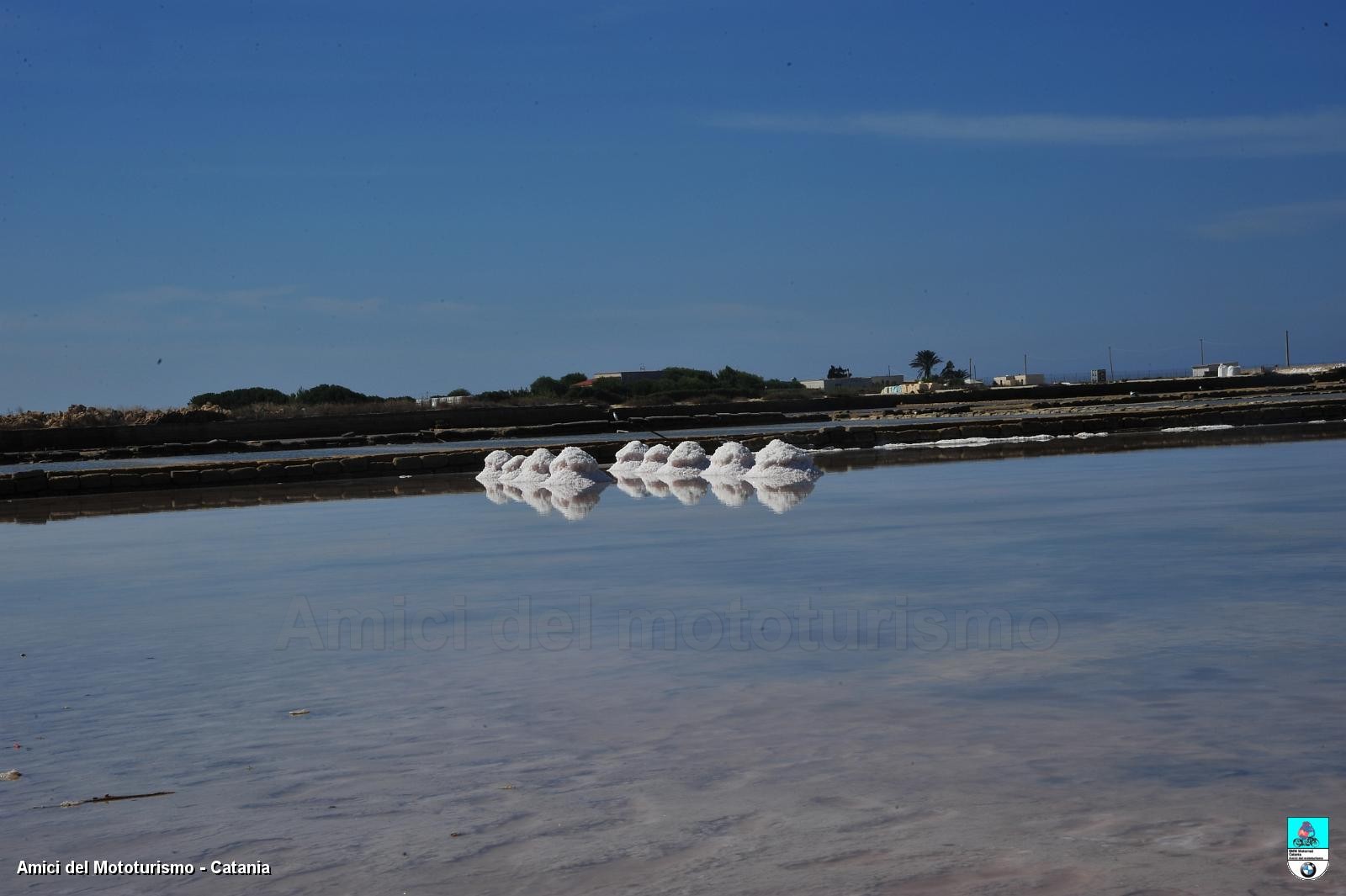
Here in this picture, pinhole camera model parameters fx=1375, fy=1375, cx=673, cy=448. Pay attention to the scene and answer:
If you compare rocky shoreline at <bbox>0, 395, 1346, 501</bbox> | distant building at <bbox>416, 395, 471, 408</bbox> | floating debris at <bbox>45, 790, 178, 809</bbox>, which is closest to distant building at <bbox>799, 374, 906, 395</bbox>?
distant building at <bbox>416, 395, 471, 408</bbox>

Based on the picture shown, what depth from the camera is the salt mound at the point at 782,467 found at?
49.2 feet

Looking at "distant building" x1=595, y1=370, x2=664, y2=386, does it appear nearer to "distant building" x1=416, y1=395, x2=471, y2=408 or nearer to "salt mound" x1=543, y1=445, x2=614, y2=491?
"distant building" x1=416, y1=395, x2=471, y2=408

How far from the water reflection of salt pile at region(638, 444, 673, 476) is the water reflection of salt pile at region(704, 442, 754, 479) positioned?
758mm

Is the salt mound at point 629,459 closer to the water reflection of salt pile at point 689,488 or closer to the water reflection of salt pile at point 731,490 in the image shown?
the water reflection of salt pile at point 689,488

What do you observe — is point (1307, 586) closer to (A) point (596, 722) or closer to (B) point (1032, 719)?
(B) point (1032, 719)

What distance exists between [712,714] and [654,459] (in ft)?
43.4

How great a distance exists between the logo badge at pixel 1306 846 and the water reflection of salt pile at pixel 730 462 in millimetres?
12861

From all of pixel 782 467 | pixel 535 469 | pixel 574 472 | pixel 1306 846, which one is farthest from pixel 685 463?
pixel 1306 846

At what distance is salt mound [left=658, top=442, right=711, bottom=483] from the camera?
1650cm

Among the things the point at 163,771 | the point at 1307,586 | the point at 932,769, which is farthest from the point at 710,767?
the point at 1307,586

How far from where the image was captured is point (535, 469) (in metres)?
17.0

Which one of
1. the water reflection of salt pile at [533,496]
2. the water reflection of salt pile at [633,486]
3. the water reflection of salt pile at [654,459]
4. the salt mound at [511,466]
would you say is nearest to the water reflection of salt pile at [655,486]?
the water reflection of salt pile at [633,486]

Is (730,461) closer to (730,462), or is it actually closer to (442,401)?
(730,462)

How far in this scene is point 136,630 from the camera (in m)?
6.58
